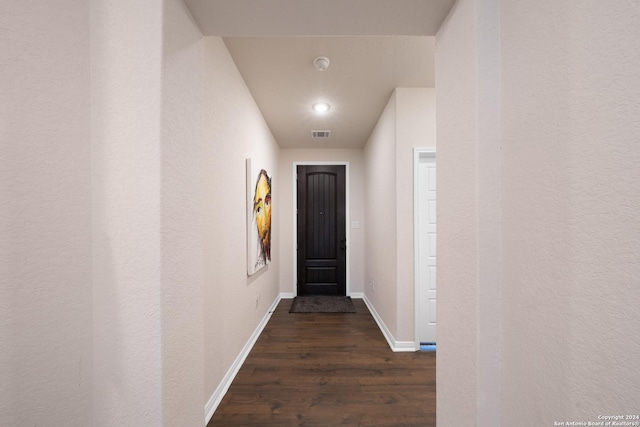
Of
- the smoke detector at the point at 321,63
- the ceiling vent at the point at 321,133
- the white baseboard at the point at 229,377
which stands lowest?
the white baseboard at the point at 229,377

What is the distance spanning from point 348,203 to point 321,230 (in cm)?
70

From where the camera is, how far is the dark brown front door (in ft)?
14.7

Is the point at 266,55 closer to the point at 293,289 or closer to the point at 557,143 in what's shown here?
the point at 557,143

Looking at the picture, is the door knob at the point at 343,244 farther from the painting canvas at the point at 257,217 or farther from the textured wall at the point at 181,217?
the textured wall at the point at 181,217

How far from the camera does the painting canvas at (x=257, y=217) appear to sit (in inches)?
98.6

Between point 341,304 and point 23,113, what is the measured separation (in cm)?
389

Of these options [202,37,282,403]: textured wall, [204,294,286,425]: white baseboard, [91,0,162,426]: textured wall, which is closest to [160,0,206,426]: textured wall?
[91,0,162,426]: textured wall

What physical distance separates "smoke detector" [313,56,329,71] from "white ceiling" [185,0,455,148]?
0.04 meters

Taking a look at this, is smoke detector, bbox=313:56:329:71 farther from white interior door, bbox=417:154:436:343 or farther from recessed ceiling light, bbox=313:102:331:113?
white interior door, bbox=417:154:436:343

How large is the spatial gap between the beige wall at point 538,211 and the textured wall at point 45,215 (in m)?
1.47

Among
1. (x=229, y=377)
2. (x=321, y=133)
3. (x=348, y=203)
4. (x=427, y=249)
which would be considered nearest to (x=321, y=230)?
(x=348, y=203)

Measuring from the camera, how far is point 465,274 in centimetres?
99

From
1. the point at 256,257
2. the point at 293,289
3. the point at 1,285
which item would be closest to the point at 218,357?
the point at 256,257

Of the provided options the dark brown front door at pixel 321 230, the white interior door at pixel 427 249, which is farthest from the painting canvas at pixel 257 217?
the white interior door at pixel 427 249
